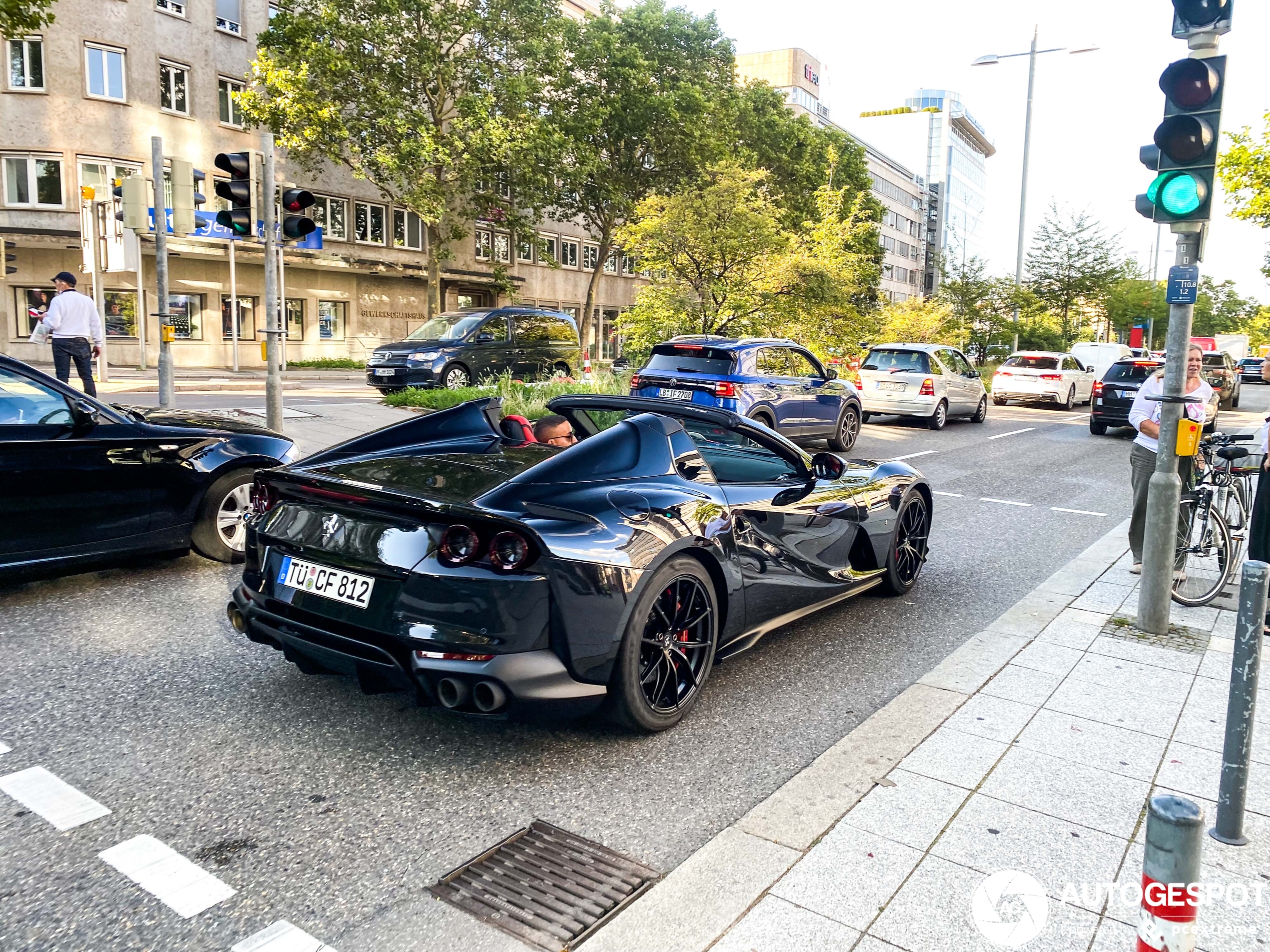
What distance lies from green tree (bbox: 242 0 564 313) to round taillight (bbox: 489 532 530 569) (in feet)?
91.6

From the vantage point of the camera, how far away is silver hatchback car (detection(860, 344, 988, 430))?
752 inches

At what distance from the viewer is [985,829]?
3.29 metres

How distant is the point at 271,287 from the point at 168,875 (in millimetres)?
9326

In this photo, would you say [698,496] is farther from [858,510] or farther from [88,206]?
[88,206]

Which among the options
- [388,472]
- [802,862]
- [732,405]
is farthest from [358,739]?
[732,405]

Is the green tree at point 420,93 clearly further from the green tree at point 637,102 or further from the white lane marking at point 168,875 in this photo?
the white lane marking at point 168,875

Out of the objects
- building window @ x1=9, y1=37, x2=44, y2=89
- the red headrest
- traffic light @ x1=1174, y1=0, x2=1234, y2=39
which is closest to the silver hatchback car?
traffic light @ x1=1174, y1=0, x2=1234, y2=39

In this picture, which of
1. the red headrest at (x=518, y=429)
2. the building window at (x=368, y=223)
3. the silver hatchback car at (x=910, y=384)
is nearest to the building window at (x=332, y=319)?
the building window at (x=368, y=223)

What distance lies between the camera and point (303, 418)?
1571cm

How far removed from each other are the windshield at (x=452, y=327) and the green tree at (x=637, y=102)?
51.4 ft

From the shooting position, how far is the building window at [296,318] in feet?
118

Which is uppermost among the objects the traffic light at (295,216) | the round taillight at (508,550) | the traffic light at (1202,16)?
the traffic light at (1202,16)

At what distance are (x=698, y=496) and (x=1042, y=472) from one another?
1055 cm

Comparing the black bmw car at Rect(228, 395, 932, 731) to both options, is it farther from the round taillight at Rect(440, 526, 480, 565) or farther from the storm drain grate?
the storm drain grate
